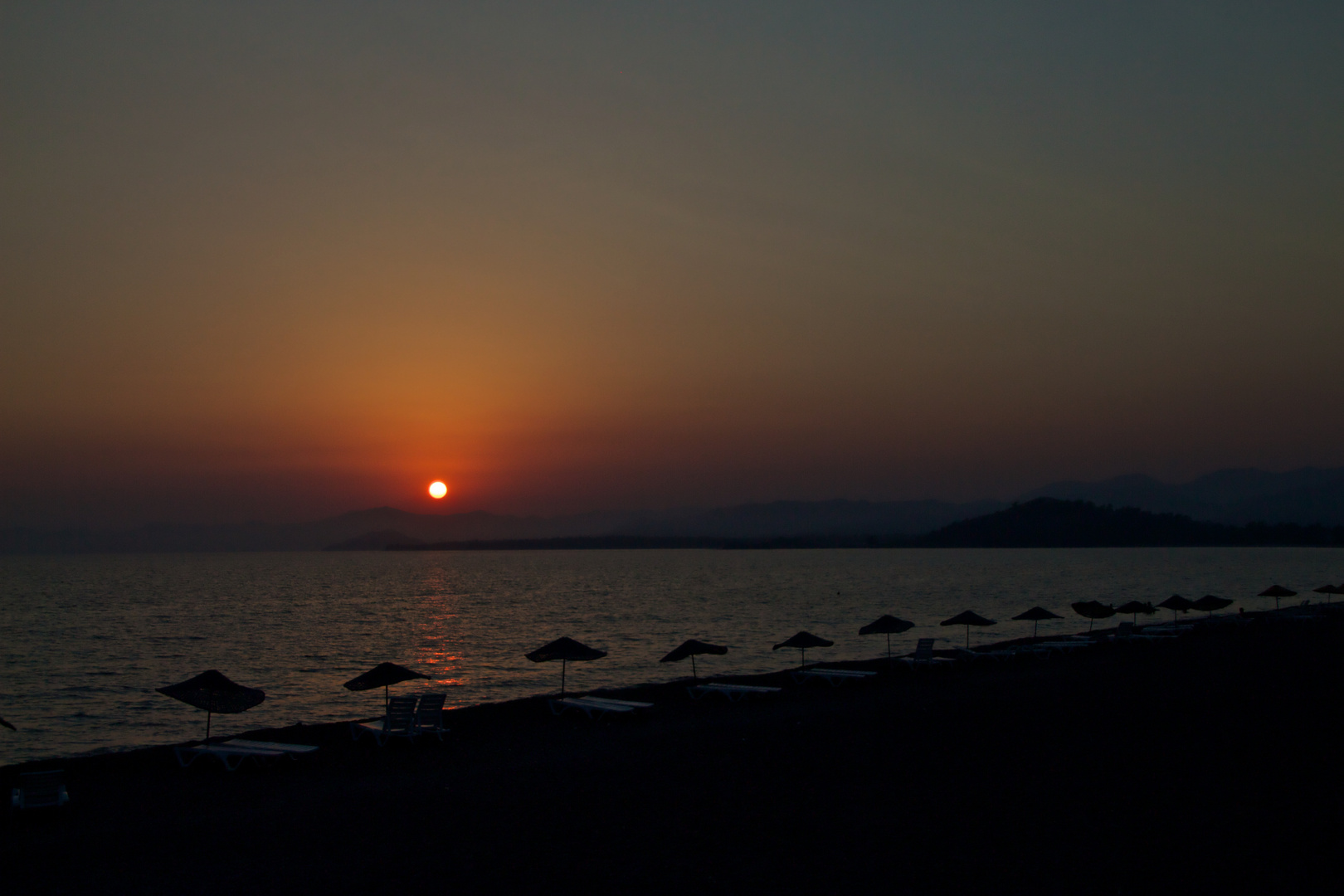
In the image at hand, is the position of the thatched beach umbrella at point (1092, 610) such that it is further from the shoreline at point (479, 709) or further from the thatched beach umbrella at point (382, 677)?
the thatched beach umbrella at point (382, 677)

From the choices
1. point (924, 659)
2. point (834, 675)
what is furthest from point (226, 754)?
point (924, 659)

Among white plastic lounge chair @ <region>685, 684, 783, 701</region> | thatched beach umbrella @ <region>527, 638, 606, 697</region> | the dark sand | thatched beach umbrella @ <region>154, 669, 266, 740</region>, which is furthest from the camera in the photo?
white plastic lounge chair @ <region>685, 684, 783, 701</region>

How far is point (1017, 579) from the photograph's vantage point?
115m

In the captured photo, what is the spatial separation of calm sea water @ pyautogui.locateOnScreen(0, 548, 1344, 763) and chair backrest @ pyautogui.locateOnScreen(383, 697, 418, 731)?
8.65 meters

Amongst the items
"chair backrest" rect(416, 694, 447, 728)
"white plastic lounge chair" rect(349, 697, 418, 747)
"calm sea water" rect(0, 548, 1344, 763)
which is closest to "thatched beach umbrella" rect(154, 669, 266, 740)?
"white plastic lounge chair" rect(349, 697, 418, 747)

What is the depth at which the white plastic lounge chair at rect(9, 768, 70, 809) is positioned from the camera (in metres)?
12.0

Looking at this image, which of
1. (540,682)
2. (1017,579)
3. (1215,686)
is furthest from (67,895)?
(1017,579)

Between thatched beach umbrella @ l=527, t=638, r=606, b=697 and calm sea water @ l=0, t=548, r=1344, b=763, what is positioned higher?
thatched beach umbrella @ l=527, t=638, r=606, b=697

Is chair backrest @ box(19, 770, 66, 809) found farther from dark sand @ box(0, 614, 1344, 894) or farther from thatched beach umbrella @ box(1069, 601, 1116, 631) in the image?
thatched beach umbrella @ box(1069, 601, 1116, 631)

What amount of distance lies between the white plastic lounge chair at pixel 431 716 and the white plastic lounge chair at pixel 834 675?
10.6 meters

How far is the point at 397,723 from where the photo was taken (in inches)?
679

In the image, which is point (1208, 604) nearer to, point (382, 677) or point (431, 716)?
point (431, 716)

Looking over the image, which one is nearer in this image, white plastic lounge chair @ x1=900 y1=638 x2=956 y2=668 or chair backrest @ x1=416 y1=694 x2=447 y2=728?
chair backrest @ x1=416 y1=694 x2=447 y2=728

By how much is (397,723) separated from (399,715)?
0.21 meters
